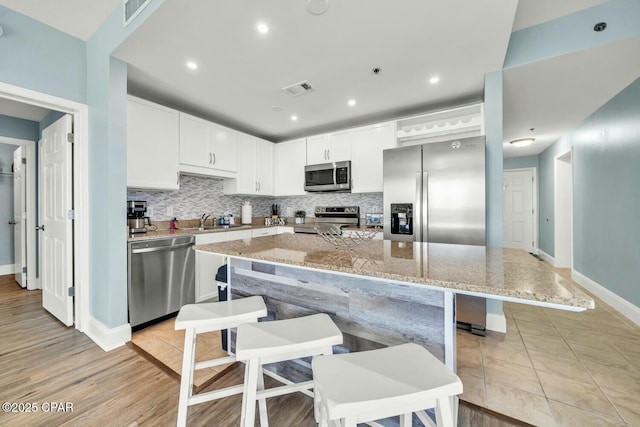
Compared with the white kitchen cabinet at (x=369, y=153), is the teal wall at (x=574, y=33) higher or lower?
higher

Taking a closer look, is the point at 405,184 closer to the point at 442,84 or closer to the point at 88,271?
the point at 442,84

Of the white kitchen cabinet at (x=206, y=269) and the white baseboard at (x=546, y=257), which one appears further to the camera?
the white baseboard at (x=546, y=257)

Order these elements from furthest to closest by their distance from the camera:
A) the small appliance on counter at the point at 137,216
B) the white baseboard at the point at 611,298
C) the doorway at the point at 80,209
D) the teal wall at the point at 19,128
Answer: the teal wall at the point at 19,128 → the small appliance on counter at the point at 137,216 → the white baseboard at the point at 611,298 → the doorway at the point at 80,209

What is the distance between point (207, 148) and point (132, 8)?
1.56 meters

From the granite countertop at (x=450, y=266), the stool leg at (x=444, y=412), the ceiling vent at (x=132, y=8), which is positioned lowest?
the stool leg at (x=444, y=412)

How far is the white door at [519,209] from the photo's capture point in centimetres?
585

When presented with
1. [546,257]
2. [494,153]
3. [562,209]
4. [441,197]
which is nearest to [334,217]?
[441,197]

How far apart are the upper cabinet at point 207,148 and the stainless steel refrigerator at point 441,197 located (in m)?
2.13

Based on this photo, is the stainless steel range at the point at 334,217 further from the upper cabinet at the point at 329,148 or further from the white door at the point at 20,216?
the white door at the point at 20,216

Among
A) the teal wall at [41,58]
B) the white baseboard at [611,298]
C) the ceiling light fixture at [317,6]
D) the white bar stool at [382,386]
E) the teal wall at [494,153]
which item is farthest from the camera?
the white baseboard at [611,298]

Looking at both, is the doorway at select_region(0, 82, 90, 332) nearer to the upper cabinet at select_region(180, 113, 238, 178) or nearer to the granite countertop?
the upper cabinet at select_region(180, 113, 238, 178)

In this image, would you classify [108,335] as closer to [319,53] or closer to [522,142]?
[319,53]

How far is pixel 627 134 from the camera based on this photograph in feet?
8.70

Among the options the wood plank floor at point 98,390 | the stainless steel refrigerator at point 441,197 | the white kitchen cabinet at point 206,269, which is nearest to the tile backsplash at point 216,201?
the white kitchen cabinet at point 206,269
